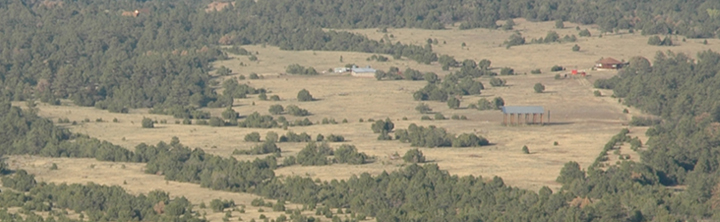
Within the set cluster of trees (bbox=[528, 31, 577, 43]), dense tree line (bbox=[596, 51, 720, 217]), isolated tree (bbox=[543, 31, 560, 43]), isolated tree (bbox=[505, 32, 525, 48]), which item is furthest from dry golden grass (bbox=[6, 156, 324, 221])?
isolated tree (bbox=[543, 31, 560, 43])

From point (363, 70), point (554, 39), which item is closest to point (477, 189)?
point (363, 70)

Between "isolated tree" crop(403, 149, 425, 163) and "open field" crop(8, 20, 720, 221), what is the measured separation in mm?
442

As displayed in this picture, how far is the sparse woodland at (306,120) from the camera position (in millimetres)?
65188

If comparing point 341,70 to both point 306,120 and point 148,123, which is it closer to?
point 306,120

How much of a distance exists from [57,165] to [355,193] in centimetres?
1809

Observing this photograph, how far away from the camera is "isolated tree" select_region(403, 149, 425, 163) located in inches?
3157

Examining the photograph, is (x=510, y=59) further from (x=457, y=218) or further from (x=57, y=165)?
(x=457, y=218)

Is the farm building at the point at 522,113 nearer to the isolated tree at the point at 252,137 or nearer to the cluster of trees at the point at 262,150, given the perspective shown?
the isolated tree at the point at 252,137

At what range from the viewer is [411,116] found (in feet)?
339

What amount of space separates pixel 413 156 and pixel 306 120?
20781mm

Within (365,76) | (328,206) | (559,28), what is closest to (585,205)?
(328,206)

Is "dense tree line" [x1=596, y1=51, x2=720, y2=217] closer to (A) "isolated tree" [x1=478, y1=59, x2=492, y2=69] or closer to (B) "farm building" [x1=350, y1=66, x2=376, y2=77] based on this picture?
(A) "isolated tree" [x1=478, y1=59, x2=492, y2=69]

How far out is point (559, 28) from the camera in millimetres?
157125

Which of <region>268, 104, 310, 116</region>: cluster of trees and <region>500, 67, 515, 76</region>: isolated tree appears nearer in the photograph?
<region>268, 104, 310, 116</region>: cluster of trees
